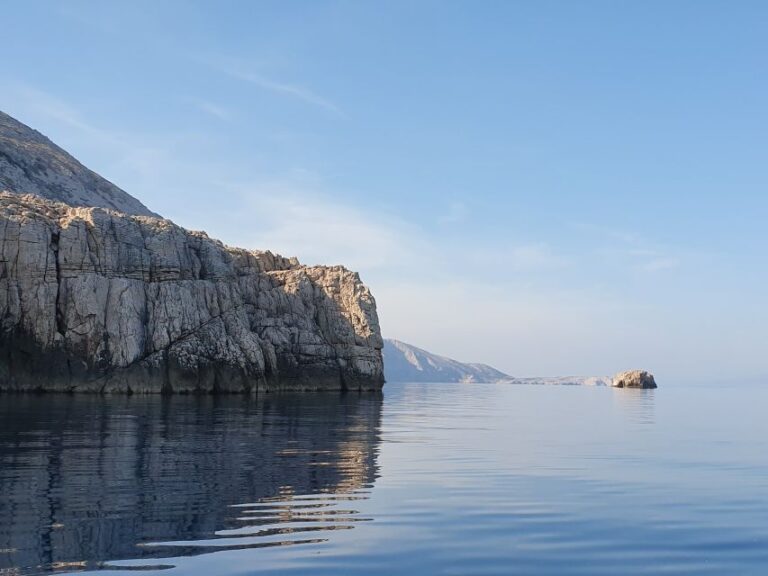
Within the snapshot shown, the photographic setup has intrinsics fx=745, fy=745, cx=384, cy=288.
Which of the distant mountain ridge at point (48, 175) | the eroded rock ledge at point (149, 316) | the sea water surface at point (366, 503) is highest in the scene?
the distant mountain ridge at point (48, 175)

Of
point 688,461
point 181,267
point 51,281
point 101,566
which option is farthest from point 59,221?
point 101,566

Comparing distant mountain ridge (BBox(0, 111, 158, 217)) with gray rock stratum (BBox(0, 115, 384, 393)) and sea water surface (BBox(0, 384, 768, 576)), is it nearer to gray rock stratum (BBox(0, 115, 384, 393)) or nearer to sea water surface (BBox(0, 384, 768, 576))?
gray rock stratum (BBox(0, 115, 384, 393))

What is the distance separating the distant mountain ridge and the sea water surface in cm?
12350

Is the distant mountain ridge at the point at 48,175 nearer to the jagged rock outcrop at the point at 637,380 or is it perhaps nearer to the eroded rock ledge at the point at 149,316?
the eroded rock ledge at the point at 149,316

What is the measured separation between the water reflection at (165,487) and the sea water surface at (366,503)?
0.08 meters

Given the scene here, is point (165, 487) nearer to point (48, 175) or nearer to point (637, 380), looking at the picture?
point (48, 175)

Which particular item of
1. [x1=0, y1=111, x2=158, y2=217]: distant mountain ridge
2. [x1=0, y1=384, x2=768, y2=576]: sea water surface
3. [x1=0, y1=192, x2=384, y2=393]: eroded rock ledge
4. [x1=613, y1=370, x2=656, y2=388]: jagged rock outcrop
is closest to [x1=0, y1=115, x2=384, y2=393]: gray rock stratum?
[x1=0, y1=192, x2=384, y2=393]: eroded rock ledge

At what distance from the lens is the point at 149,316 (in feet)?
274

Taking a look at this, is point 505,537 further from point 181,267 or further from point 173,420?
point 181,267

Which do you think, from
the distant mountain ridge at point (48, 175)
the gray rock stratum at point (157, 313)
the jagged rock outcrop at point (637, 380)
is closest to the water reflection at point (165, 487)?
the gray rock stratum at point (157, 313)

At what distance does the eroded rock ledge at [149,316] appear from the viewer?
253ft

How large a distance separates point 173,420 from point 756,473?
102 ft

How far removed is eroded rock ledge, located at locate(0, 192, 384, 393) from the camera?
7706 centimetres

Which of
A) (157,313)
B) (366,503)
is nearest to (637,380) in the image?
(157,313)
